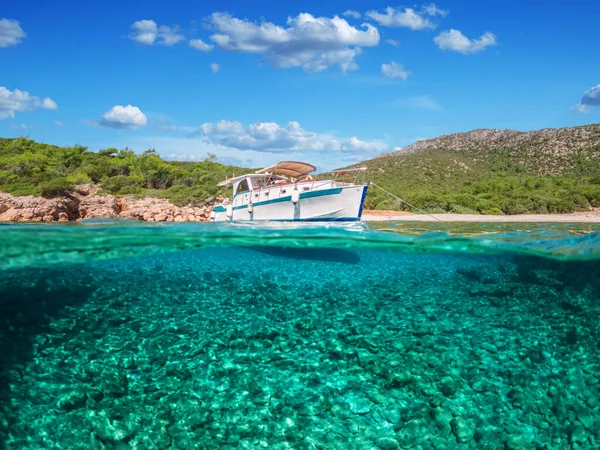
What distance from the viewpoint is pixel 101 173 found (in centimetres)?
3528

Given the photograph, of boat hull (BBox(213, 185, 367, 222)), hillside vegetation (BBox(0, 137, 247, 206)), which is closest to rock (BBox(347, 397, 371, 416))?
boat hull (BBox(213, 185, 367, 222))

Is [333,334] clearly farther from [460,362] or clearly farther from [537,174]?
[537,174]

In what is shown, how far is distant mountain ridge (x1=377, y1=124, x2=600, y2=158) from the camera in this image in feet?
170

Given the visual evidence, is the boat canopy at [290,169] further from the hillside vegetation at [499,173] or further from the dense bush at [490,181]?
the dense bush at [490,181]

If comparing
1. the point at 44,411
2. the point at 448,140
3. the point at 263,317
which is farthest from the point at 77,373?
the point at 448,140

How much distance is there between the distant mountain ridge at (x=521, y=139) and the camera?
170 feet

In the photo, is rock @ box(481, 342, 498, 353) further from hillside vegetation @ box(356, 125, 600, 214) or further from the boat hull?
hillside vegetation @ box(356, 125, 600, 214)

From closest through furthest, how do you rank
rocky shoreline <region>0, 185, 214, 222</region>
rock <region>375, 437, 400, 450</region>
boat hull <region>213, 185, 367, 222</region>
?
rock <region>375, 437, 400, 450</region> < boat hull <region>213, 185, 367, 222</region> < rocky shoreline <region>0, 185, 214, 222</region>

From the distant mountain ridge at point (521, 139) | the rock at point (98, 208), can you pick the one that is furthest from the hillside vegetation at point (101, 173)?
the distant mountain ridge at point (521, 139)

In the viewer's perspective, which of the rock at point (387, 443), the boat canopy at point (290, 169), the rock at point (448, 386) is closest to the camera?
the rock at point (387, 443)

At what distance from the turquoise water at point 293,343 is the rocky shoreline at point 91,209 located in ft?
36.1

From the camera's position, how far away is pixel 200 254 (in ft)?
37.7

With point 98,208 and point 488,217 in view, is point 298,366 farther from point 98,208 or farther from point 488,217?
point 98,208

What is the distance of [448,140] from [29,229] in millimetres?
69151
